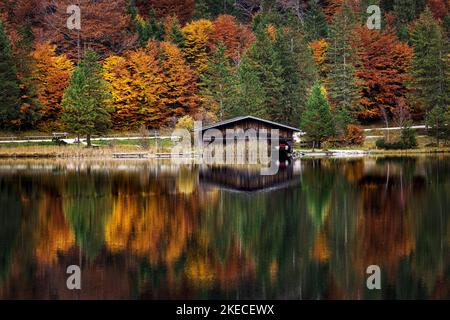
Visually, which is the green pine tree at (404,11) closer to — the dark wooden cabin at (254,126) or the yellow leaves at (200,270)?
the dark wooden cabin at (254,126)

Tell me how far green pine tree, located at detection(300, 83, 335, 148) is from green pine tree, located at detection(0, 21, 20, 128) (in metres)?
25.0

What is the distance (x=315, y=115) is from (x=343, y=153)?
409 centimetres

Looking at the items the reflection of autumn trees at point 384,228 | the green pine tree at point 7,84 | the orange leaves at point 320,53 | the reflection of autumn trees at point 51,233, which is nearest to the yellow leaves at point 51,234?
the reflection of autumn trees at point 51,233

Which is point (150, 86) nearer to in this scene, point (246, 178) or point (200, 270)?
point (246, 178)

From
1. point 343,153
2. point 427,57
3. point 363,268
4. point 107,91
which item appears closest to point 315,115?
point 343,153

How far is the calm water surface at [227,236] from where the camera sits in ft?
55.0

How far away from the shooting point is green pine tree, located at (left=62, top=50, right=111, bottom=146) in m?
63.5

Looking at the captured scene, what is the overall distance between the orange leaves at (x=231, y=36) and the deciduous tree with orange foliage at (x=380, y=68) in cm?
1306

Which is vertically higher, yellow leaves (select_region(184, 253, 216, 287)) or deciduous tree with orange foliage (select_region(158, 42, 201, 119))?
deciduous tree with orange foliage (select_region(158, 42, 201, 119))

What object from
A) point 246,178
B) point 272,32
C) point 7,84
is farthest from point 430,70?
point 7,84

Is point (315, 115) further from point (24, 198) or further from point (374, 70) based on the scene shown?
point (24, 198)

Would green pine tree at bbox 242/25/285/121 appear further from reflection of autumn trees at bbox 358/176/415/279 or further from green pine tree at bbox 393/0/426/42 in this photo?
reflection of autumn trees at bbox 358/176/415/279

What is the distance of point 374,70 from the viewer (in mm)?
77500

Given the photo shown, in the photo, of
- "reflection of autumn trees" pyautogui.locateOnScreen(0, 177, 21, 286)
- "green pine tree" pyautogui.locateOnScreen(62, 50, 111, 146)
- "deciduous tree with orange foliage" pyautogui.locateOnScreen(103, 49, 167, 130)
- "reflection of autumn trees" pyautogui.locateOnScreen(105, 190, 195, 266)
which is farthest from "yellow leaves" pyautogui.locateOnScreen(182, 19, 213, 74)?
"reflection of autumn trees" pyautogui.locateOnScreen(105, 190, 195, 266)
